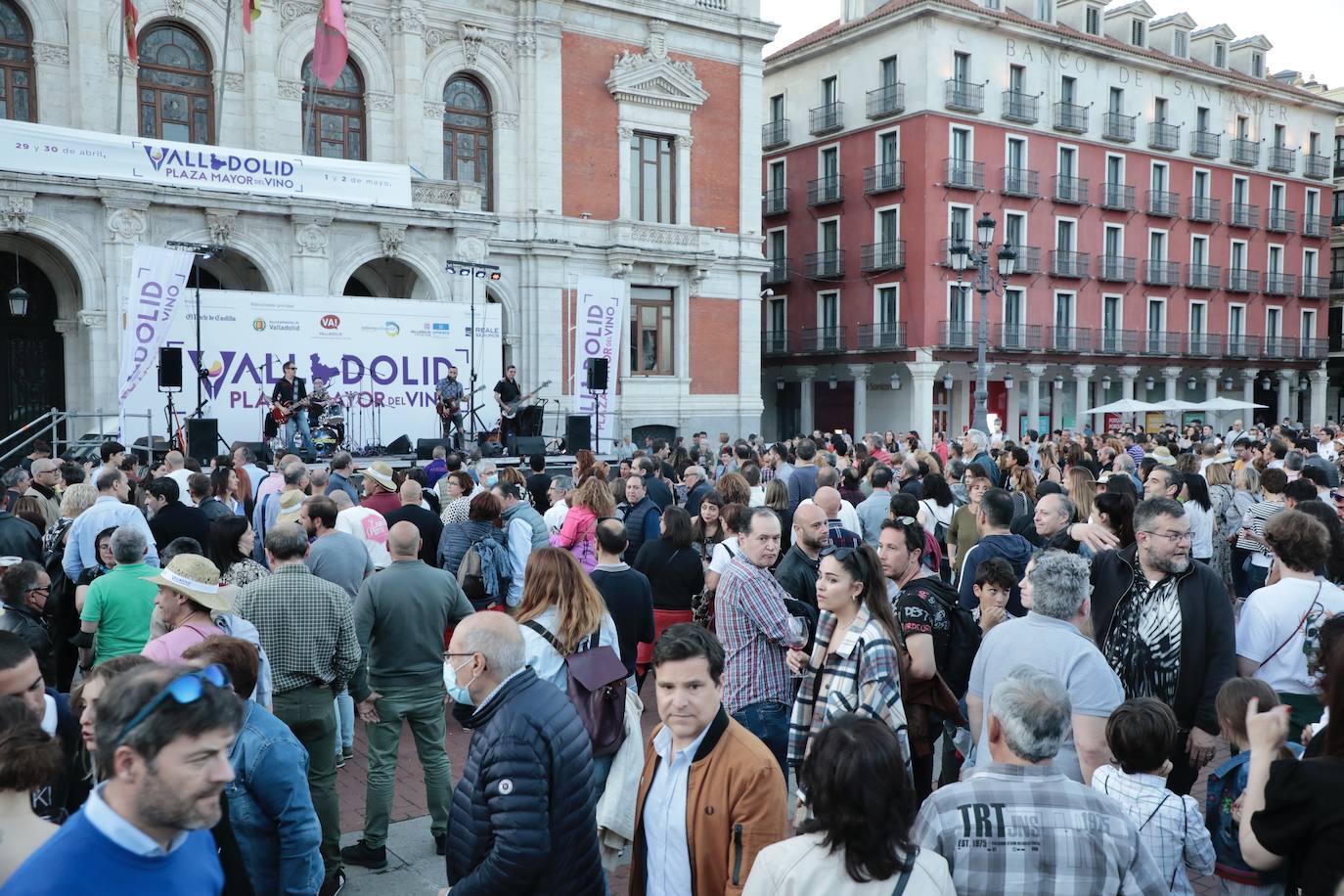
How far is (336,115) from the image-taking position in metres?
23.8

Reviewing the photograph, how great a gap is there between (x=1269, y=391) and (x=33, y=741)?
5270 centimetres

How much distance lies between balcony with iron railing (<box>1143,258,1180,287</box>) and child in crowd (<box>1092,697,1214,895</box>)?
40.1 metres

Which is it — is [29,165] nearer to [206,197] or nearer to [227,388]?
[206,197]

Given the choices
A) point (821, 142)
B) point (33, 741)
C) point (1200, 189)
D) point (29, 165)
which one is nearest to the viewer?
point (33, 741)

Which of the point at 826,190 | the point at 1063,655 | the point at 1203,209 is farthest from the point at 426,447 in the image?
the point at 1203,209

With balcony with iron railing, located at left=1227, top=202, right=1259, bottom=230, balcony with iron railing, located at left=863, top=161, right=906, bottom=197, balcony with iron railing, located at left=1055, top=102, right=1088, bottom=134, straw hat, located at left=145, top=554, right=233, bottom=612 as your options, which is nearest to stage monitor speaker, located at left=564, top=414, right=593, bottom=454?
straw hat, located at left=145, top=554, right=233, bottom=612

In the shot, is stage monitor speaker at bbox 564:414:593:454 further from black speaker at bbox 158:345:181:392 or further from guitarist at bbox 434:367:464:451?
black speaker at bbox 158:345:181:392

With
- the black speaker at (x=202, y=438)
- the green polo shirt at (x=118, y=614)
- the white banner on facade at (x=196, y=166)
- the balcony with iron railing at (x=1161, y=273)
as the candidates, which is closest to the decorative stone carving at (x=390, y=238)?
the white banner on facade at (x=196, y=166)

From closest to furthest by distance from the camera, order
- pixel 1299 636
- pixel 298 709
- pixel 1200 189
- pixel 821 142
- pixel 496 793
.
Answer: pixel 496 793 → pixel 1299 636 → pixel 298 709 → pixel 821 142 → pixel 1200 189

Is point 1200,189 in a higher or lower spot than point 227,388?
higher

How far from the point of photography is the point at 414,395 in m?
21.2

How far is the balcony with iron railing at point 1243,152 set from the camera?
41.6 meters

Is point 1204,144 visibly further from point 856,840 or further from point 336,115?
point 856,840

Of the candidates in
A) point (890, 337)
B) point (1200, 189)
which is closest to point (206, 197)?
point (890, 337)
